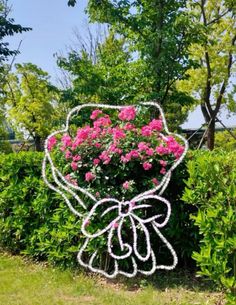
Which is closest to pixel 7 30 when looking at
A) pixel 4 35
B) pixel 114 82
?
pixel 4 35

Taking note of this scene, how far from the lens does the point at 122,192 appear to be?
4145 millimetres

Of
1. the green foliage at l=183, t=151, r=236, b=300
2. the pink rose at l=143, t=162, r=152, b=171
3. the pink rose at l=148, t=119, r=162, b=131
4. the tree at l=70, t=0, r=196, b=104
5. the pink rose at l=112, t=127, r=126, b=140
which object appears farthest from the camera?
the tree at l=70, t=0, r=196, b=104

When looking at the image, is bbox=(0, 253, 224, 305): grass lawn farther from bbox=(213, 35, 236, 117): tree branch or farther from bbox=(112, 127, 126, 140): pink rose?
bbox=(213, 35, 236, 117): tree branch

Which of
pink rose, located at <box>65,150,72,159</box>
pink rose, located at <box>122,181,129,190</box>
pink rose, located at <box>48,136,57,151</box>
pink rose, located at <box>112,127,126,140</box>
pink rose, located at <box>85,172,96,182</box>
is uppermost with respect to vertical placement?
pink rose, located at <box>112,127,126,140</box>

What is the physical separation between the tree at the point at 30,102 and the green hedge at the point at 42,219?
40.4ft

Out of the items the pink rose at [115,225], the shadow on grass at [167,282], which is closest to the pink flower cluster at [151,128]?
the pink rose at [115,225]

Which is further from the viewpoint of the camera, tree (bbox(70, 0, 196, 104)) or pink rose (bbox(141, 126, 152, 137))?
tree (bbox(70, 0, 196, 104))

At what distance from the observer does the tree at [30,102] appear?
701 inches

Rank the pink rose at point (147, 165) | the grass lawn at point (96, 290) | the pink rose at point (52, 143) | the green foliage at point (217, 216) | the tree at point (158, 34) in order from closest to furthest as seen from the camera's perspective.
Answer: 1. the green foliage at point (217, 216)
2. the grass lawn at point (96, 290)
3. the pink rose at point (147, 165)
4. the pink rose at point (52, 143)
5. the tree at point (158, 34)

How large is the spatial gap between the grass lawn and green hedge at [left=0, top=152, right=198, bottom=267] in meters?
0.28

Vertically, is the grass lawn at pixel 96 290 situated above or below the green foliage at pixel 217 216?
below

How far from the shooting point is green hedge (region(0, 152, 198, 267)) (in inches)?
168

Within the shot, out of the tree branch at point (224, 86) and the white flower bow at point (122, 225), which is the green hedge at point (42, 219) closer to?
the white flower bow at point (122, 225)

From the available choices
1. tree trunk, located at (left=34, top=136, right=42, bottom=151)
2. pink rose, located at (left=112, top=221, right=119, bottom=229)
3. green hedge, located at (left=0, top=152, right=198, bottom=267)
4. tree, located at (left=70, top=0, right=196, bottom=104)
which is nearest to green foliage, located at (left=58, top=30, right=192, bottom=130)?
tree, located at (left=70, top=0, right=196, bottom=104)
